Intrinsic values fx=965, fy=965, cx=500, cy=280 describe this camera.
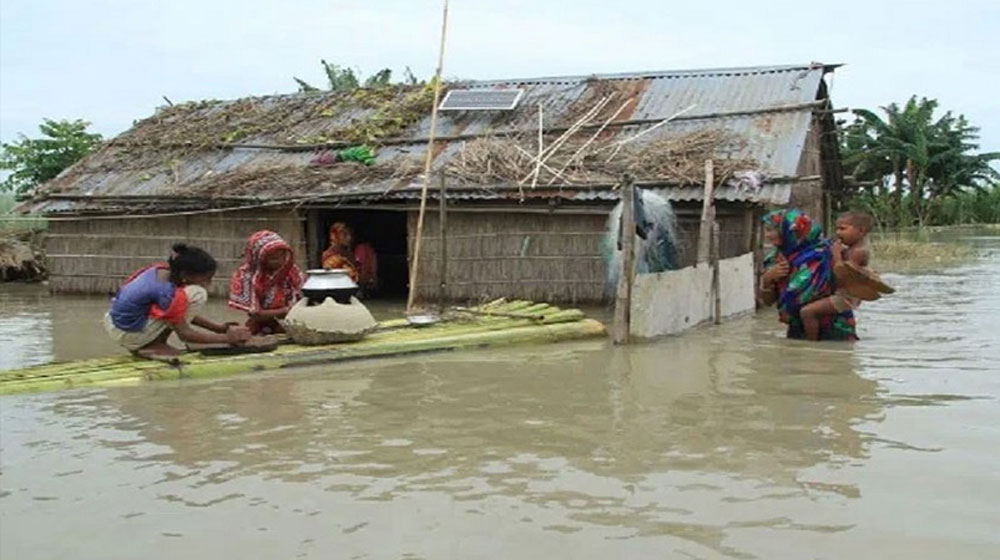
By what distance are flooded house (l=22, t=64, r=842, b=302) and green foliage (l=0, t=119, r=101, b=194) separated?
3.28m

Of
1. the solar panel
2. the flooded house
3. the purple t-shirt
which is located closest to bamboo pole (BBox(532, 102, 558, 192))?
the flooded house

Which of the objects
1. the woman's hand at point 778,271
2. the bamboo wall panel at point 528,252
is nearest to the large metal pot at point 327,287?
the woman's hand at point 778,271

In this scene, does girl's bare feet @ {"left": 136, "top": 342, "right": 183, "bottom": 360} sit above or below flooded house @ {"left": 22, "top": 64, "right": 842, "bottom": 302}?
below

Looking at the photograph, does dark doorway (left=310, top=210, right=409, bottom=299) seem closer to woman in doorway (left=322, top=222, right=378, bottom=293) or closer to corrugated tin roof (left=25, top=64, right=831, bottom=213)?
woman in doorway (left=322, top=222, right=378, bottom=293)

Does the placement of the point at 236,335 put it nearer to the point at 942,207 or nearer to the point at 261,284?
the point at 261,284

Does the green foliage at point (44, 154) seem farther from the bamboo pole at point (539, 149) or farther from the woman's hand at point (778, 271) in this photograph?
the woman's hand at point (778, 271)

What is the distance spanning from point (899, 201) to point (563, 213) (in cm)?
2205

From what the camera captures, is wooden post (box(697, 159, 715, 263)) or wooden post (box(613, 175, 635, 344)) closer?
wooden post (box(613, 175, 635, 344))

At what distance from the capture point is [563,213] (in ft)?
→ 34.6

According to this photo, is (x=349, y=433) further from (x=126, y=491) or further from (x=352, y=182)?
(x=352, y=182)

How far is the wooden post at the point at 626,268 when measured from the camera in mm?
7371

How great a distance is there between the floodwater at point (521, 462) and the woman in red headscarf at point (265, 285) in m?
0.83

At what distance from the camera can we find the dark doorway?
13.6 meters

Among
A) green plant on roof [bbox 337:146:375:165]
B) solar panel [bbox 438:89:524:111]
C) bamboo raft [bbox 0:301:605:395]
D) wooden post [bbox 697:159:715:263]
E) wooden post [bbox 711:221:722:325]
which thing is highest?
solar panel [bbox 438:89:524:111]
